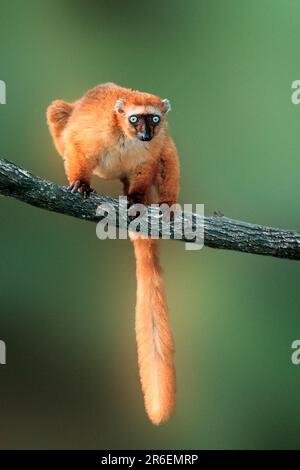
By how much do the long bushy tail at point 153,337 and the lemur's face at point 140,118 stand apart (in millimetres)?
670

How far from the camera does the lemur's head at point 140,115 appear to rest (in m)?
3.22

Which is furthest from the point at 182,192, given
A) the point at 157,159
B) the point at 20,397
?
the point at 20,397

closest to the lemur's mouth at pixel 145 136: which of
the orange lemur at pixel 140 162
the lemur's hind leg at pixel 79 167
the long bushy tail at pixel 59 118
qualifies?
the orange lemur at pixel 140 162

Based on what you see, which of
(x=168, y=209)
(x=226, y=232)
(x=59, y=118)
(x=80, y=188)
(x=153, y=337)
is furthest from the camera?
(x=59, y=118)

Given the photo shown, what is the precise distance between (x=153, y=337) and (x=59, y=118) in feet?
3.96

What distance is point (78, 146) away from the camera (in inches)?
131

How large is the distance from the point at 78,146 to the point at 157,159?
39cm

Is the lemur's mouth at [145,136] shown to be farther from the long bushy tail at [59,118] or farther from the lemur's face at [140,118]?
the long bushy tail at [59,118]

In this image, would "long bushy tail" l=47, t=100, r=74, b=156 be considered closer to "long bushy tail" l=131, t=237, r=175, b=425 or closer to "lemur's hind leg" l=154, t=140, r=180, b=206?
"lemur's hind leg" l=154, t=140, r=180, b=206

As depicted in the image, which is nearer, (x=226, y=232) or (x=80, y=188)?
(x=80, y=188)

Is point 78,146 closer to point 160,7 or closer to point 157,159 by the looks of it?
point 157,159

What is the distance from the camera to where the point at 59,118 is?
3.68 metres

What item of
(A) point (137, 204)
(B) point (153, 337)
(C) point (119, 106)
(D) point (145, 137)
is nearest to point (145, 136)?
(D) point (145, 137)

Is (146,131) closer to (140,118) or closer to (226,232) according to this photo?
(140,118)
